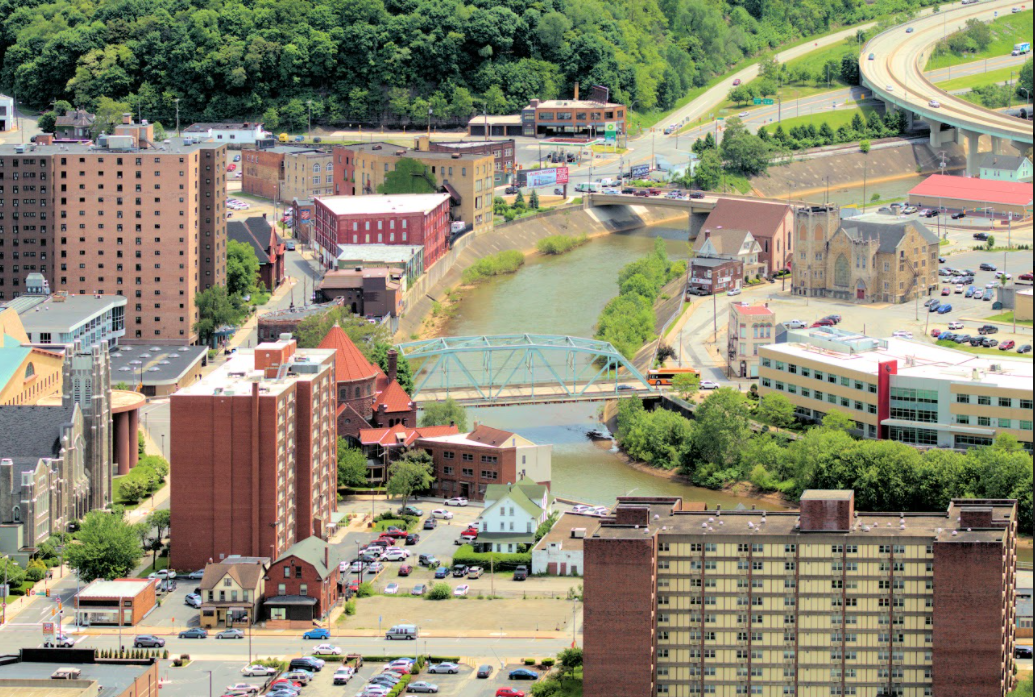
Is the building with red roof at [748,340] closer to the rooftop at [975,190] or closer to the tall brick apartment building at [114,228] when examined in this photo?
the tall brick apartment building at [114,228]

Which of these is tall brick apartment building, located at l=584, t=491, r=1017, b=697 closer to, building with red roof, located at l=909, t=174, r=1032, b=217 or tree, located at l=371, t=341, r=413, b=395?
tree, located at l=371, t=341, r=413, b=395

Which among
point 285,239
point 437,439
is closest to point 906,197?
point 285,239

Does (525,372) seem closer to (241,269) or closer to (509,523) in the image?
(241,269)

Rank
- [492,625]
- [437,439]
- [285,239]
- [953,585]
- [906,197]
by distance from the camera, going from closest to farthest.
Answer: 1. [953,585]
2. [492,625]
3. [437,439]
4. [285,239]
5. [906,197]

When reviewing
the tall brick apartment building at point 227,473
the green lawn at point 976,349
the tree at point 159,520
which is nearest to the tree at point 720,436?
the green lawn at point 976,349

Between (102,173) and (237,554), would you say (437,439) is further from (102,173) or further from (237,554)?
(102,173)

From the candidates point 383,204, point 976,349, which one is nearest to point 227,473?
point 976,349
